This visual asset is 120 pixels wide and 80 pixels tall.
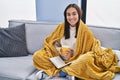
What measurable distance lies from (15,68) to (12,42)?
45 centimetres

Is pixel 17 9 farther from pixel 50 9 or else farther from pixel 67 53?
pixel 67 53

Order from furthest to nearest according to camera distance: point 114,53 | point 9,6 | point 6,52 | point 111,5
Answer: point 9,6
point 111,5
point 6,52
point 114,53

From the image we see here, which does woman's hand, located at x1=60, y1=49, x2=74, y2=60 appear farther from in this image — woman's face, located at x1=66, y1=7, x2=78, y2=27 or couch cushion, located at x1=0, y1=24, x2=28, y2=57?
couch cushion, located at x1=0, y1=24, x2=28, y2=57

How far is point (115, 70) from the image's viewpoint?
68.7 inches

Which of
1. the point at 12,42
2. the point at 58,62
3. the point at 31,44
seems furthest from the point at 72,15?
the point at 12,42

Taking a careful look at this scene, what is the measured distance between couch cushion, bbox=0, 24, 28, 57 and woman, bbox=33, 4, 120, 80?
0.39 meters

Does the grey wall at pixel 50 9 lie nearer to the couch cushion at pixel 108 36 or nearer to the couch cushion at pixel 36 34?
the couch cushion at pixel 36 34

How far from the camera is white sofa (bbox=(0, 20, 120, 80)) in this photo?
6.39ft

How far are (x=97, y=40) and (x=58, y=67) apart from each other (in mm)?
535

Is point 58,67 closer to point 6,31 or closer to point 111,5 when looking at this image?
point 6,31

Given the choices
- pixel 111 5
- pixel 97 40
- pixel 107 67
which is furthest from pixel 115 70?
pixel 111 5

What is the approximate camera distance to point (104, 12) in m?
2.61

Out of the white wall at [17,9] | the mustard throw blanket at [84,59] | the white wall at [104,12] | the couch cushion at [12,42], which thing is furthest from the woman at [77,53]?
the white wall at [17,9]

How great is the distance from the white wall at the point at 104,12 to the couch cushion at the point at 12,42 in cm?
97
